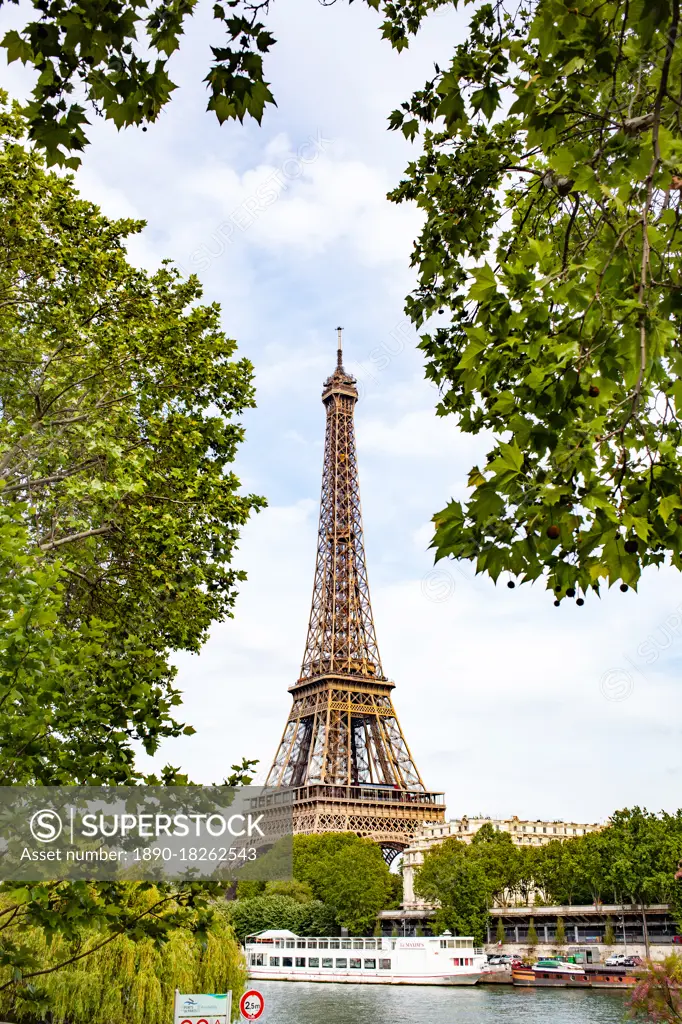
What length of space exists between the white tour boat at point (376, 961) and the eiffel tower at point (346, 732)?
12771 mm

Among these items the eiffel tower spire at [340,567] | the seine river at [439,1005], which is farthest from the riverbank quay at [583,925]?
the eiffel tower spire at [340,567]

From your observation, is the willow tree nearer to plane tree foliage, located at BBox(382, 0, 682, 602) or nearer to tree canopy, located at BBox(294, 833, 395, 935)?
plane tree foliage, located at BBox(382, 0, 682, 602)

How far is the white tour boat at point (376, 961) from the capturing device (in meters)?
58.2

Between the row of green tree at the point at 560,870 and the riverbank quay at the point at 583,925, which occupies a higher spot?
the row of green tree at the point at 560,870

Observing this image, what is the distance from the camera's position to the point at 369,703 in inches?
3310

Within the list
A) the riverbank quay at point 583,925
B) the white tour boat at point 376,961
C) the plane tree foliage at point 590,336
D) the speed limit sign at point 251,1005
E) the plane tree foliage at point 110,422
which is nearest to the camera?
the plane tree foliage at point 590,336

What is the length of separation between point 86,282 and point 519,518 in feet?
44.0

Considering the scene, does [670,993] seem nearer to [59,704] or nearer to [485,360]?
[59,704]

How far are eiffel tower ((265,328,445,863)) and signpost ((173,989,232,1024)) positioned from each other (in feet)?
206

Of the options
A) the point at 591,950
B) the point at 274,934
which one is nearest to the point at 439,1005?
the point at 591,950

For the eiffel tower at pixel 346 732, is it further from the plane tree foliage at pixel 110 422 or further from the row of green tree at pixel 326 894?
the plane tree foliage at pixel 110 422

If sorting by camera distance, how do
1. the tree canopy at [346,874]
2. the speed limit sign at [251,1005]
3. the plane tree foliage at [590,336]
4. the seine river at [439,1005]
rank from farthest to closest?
the tree canopy at [346,874], the seine river at [439,1005], the speed limit sign at [251,1005], the plane tree foliage at [590,336]

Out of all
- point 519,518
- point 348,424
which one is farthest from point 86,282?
point 348,424

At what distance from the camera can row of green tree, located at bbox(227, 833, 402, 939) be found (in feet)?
244
